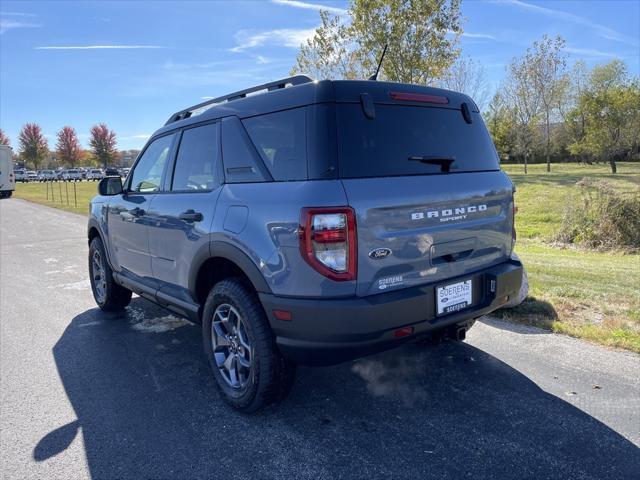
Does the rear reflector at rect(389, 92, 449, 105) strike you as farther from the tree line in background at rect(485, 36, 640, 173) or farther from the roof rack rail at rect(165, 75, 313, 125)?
the tree line in background at rect(485, 36, 640, 173)

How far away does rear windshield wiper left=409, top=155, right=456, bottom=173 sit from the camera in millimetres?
3033

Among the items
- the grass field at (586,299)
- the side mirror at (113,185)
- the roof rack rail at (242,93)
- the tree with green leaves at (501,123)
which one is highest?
the tree with green leaves at (501,123)

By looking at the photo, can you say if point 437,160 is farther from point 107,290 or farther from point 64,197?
point 64,197

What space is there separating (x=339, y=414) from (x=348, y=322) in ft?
3.05

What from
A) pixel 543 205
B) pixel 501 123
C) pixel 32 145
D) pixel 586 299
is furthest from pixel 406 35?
pixel 32 145

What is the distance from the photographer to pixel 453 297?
3.00m

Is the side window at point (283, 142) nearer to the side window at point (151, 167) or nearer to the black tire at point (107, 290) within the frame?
the side window at point (151, 167)

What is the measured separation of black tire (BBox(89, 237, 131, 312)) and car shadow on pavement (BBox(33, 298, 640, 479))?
134cm

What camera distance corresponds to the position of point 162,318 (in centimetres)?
534

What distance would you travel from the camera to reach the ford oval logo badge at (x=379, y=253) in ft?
8.64

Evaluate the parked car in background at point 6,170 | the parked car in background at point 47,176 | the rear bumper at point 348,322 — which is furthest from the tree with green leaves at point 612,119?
the parked car in background at point 47,176

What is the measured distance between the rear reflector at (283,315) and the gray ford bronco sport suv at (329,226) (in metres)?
0.02

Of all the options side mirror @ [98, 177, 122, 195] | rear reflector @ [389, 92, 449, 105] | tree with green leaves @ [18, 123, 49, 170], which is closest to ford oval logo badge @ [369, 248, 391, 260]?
rear reflector @ [389, 92, 449, 105]

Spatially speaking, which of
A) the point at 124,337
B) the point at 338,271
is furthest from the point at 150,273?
the point at 338,271
